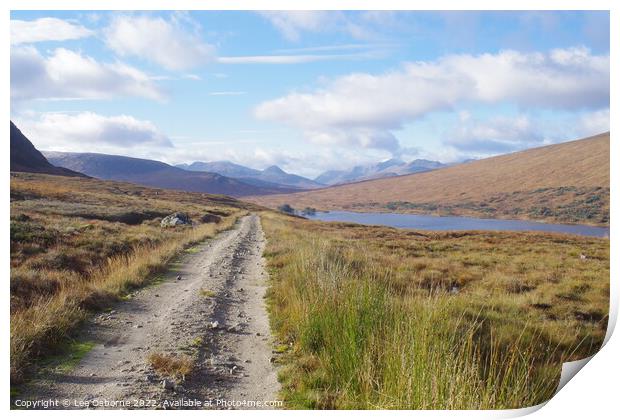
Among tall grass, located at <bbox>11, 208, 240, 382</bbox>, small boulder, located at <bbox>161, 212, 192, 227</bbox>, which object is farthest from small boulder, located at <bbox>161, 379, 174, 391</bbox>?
small boulder, located at <bbox>161, 212, 192, 227</bbox>

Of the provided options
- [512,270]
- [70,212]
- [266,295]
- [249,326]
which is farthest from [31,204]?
[512,270]

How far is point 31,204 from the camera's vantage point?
61.7ft

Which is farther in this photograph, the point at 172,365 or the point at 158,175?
the point at 158,175

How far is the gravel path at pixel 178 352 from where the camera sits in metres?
3.99

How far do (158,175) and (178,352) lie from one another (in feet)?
247

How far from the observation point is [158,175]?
7575cm

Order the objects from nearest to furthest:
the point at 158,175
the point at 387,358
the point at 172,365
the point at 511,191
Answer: the point at 387,358 → the point at 172,365 → the point at 511,191 → the point at 158,175

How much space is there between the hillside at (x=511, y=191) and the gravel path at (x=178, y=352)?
18.6 feet

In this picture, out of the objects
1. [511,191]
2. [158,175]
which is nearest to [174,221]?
[511,191]

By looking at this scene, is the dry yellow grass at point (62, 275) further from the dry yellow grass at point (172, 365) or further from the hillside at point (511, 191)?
the hillside at point (511, 191)

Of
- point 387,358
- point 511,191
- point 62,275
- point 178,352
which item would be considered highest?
point 511,191

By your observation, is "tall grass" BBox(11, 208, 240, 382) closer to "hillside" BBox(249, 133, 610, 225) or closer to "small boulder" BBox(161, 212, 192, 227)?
"hillside" BBox(249, 133, 610, 225)

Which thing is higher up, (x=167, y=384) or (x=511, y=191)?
(x=511, y=191)

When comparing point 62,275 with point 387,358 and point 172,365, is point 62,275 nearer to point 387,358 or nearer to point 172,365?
point 172,365
